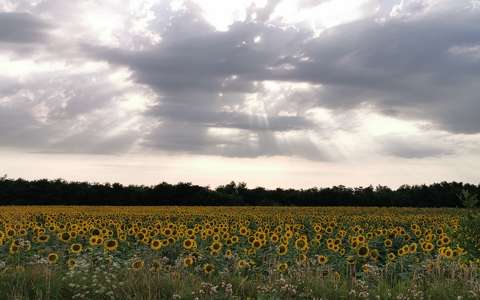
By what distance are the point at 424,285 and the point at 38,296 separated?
Result: 21.4 feet

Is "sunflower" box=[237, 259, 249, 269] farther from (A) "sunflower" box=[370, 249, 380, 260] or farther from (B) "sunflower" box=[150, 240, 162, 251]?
(A) "sunflower" box=[370, 249, 380, 260]

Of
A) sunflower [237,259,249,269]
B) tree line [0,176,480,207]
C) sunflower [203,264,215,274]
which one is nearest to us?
sunflower [203,264,215,274]

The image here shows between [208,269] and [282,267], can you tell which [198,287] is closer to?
[208,269]

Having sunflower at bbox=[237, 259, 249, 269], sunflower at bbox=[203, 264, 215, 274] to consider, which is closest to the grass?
sunflower at bbox=[203, 264, 215, 274]

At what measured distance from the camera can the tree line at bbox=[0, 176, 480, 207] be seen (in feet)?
211

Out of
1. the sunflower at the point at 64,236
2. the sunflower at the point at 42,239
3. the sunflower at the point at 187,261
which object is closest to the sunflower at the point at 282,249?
the sunflower at the point at 187,261

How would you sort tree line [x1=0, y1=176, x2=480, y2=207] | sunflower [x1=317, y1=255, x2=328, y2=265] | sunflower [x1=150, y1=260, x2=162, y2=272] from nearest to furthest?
sunflower [x1=150, y1=260, x2=162, y2=272] → sunflower [x1=317, y1=255, x2=328, y2=265] → tree line [x1=0, y1=176, x2=480, y2=207]

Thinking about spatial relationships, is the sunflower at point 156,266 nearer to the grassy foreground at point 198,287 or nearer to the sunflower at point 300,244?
the grassy foreground at point 198,287

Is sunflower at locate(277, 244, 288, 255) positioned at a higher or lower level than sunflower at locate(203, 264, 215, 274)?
higher

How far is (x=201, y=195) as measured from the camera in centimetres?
6456

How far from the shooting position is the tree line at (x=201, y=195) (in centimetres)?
6444

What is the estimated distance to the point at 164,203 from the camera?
65188 mm

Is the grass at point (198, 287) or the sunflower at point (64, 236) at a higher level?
the sunflower at point (64, 236)

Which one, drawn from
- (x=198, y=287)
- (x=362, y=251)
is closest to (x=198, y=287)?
(x=198, y=287)
